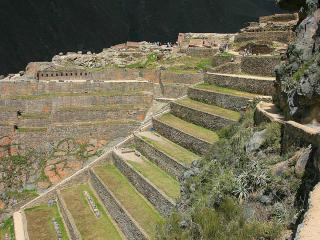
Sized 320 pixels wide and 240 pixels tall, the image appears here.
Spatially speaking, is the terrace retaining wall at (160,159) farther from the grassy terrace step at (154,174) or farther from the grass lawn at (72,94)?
the grass lawn at (72,94)

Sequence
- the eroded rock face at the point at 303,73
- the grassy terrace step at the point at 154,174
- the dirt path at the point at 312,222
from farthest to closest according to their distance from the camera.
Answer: the grassy terrace step at the point at 154,174, the eroded rock face at the point at 303,73, the dirt path at the point at 312,222

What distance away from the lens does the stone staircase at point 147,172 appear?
1614 centimetres

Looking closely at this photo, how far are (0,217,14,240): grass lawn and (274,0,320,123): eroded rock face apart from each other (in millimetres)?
11670

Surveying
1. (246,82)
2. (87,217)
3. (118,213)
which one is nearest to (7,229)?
(87,217)

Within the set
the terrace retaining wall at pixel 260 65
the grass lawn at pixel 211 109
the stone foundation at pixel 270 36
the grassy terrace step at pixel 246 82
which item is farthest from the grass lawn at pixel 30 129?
the stone foundation at pixel 270 36

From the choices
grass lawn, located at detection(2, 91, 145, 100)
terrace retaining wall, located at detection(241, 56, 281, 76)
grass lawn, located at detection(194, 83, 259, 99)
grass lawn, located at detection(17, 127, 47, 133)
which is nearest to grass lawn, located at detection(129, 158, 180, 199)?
grass lawn, located at detection(194, 83, 259, 99)

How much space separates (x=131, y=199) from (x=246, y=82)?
6694 millimetres

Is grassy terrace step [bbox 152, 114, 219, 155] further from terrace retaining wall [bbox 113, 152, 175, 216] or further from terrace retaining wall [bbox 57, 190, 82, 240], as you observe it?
terrace retaining wall [bbox 57, 190, 82, 240]

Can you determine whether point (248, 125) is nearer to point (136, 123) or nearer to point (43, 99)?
point (136, 123)

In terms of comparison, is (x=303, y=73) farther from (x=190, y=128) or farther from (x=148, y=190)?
(x=190, y=128)

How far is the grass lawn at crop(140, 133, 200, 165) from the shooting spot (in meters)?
17.0

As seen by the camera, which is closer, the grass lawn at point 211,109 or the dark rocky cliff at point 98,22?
the grass lawn at point 211,109

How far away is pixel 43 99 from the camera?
26.7m

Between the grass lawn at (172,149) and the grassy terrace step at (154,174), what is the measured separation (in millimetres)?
731
